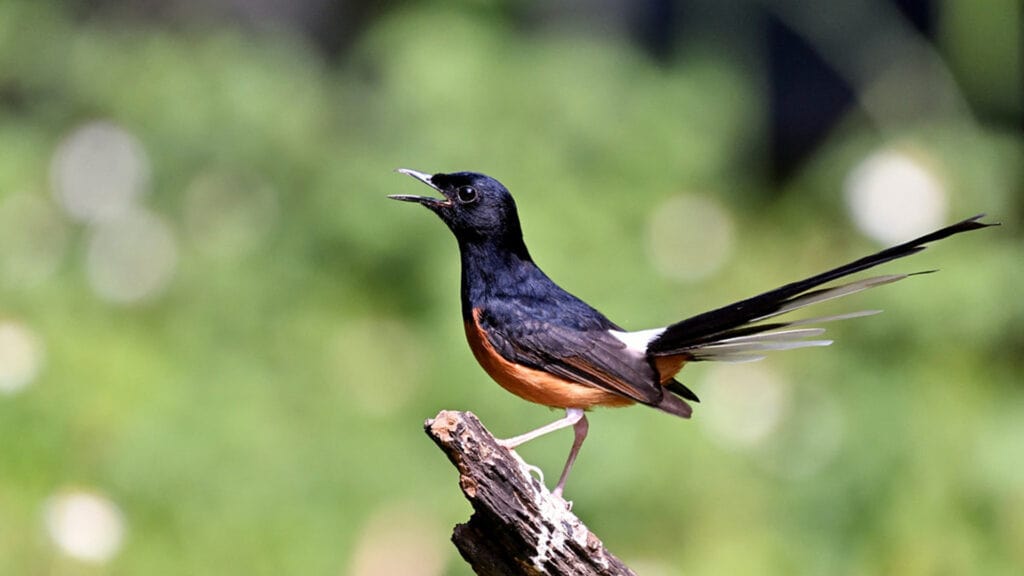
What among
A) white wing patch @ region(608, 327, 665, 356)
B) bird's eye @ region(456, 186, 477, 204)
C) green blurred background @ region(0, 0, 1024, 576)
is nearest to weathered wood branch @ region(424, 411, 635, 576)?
white wing patch @ region(608, 327, 665, 356)

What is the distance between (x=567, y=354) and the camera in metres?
3.09

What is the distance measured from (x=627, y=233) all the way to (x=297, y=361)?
5.25ft

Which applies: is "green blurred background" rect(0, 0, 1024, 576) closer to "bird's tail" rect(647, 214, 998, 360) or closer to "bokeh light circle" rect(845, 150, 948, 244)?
"bokeh light circle" rect(845, 150, 948, 244)

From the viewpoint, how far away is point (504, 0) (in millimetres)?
7215

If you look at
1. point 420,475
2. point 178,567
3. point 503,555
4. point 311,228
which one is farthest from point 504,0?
point 503,555

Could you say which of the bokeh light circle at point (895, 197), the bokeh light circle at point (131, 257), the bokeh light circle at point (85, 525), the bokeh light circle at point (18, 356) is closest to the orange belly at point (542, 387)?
the bokeh light circle at point (85, 525)

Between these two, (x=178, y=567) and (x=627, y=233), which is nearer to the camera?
(x=178, y=567)

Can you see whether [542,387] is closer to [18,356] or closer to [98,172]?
[18,356]

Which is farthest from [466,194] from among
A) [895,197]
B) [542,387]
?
[895,197]

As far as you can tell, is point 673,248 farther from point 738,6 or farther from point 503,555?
point 503,555

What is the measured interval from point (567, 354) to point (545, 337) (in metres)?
0.06

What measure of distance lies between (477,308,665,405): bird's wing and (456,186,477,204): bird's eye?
0.26m

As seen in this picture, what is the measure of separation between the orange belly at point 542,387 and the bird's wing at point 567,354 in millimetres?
13

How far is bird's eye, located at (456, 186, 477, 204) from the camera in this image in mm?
3100
